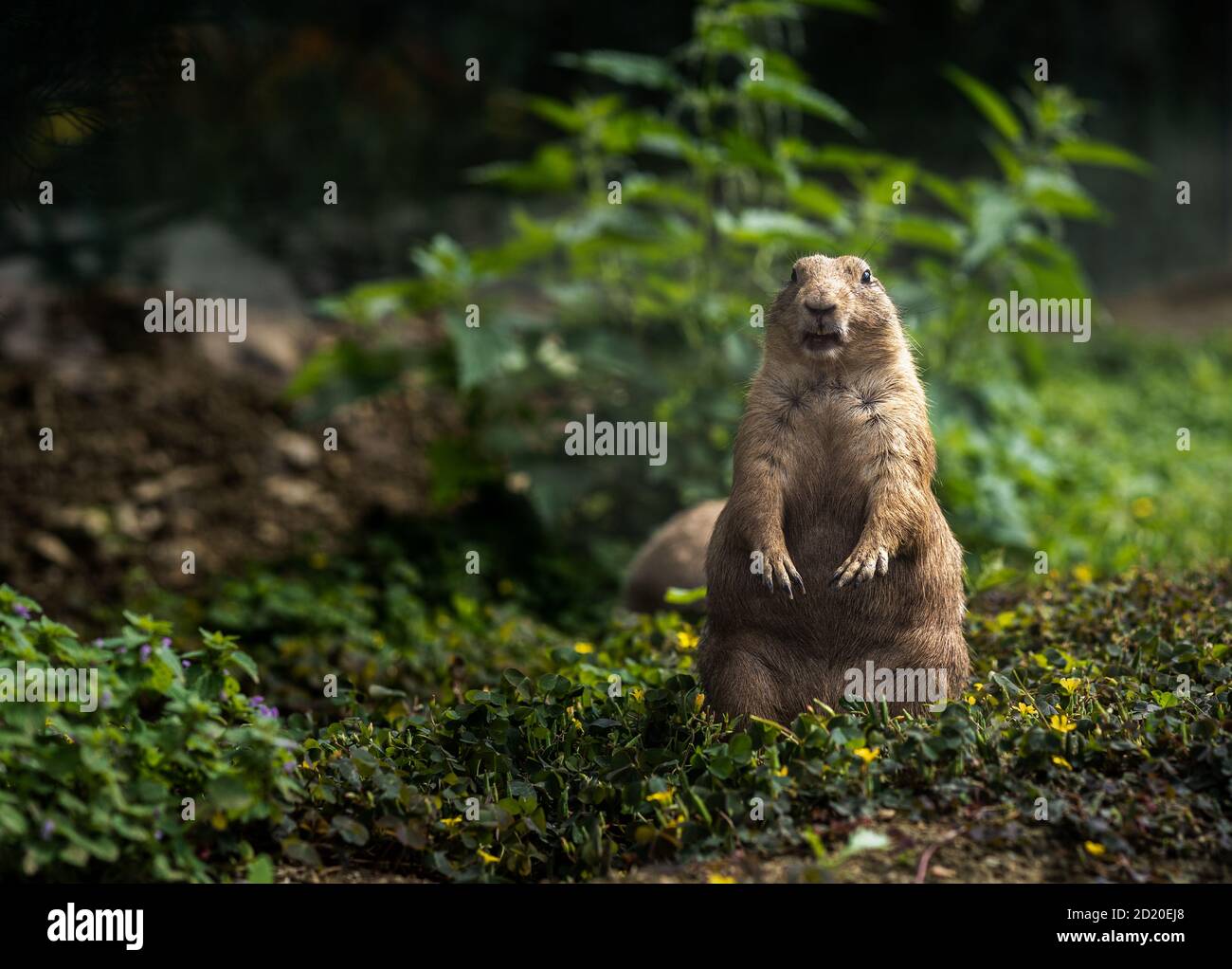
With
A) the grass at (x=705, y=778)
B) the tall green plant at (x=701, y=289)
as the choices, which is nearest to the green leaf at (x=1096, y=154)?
the tall green plant at (x=701, y=289)

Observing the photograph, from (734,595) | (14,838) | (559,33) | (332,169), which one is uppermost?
(559,33)

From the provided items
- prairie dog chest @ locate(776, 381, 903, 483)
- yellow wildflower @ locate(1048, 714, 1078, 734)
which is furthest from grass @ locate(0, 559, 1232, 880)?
prairie dog chest @ locate(776, 381, 903, 483)

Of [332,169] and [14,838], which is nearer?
[14,838]

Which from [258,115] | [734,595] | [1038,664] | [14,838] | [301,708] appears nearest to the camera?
[14,838]

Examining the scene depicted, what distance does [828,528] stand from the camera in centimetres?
423

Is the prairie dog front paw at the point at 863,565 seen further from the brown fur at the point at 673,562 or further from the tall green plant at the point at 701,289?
the tall green plant at the point at 701,289

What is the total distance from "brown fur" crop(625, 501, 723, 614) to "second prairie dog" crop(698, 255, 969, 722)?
1.76 meters

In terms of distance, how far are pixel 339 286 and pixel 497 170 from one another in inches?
165

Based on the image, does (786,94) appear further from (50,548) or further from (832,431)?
(50,548)

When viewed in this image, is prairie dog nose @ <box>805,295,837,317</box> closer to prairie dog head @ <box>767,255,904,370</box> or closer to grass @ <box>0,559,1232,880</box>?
prairie dog head @ <box>767,255,904,370</box>

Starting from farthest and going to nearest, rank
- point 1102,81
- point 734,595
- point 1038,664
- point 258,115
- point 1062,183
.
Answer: point 1102,81 < point 258,115 < point 1062,183 < point 1038,664 < point 734,595

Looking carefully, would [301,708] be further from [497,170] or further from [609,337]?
[497,170]
